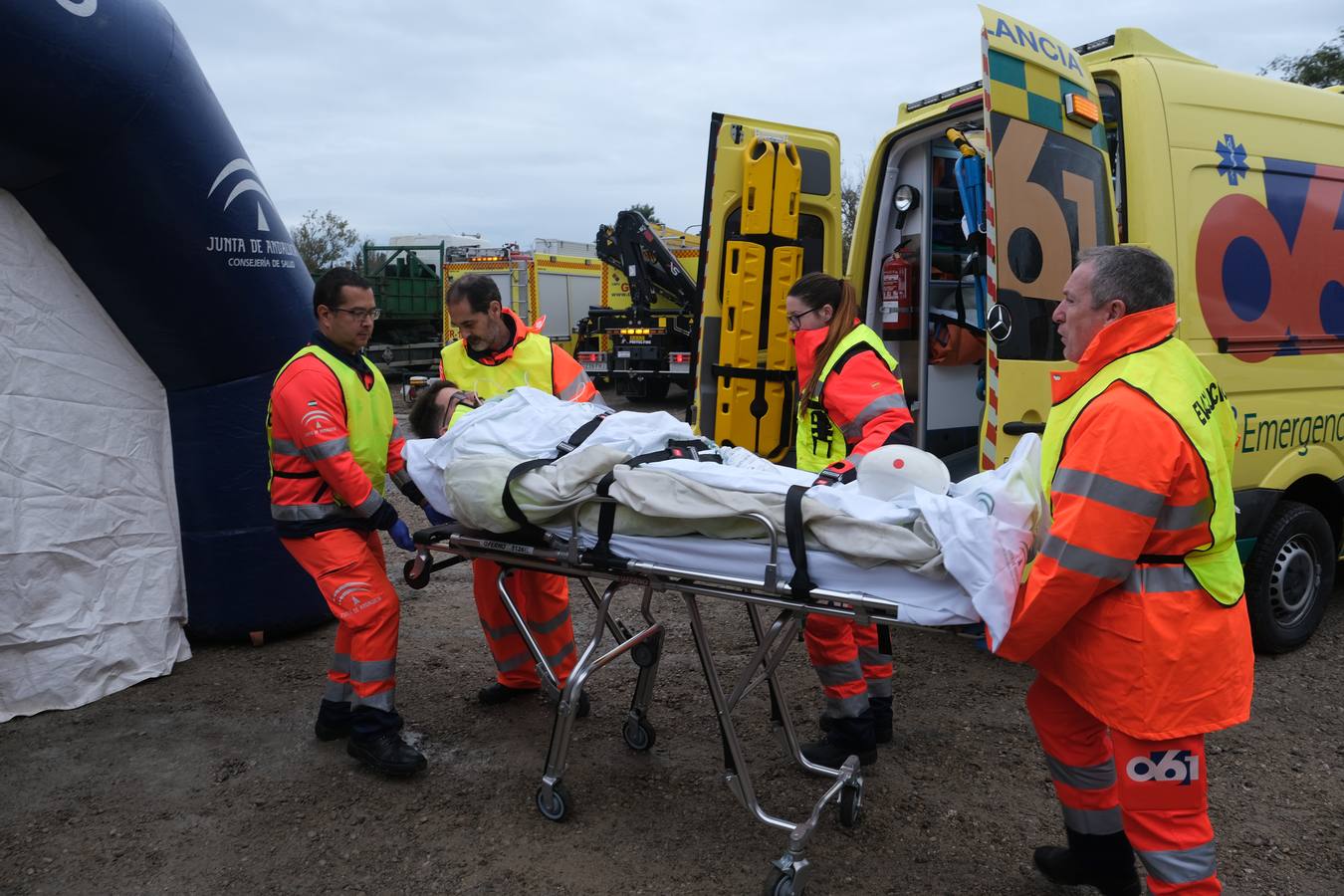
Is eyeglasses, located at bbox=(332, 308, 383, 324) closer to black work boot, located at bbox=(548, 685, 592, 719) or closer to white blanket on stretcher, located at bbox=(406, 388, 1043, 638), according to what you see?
white blanket on stretcher, located at bbox=(406, 388, 1043, 638)

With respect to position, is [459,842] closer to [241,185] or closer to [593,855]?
[593,855]

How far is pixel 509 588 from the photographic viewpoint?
3.69 meters

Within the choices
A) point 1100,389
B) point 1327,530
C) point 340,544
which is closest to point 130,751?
point 340,544

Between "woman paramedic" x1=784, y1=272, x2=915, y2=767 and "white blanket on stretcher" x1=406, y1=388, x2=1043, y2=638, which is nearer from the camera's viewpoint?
"white blanket on stretcher" x1=406, y1=388, x2=1043, y2=638

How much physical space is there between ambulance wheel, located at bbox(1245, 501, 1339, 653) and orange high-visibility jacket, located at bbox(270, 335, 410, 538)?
360cm

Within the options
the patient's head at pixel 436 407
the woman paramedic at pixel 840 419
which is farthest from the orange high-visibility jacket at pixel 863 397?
the patient's head at pixel 436 407

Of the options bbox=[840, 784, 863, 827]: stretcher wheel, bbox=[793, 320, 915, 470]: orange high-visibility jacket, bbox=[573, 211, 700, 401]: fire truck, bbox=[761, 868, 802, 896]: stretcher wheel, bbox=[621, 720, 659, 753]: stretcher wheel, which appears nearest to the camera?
bbox=[761, 868, 802, 896]: stretcher wheel

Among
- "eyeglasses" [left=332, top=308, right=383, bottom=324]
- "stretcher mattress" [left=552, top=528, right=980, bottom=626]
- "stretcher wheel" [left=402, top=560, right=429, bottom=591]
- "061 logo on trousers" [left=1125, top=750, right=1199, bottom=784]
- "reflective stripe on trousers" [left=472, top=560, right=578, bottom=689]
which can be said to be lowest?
"reflective stripe on trousers" [left=472, top=560, right=578, bottom=689]

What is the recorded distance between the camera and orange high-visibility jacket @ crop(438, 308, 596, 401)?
3.66 m

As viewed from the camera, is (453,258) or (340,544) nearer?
(340,544)

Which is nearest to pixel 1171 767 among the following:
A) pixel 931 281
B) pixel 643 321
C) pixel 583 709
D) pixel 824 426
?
pixel 824 426

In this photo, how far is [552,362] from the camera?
3758mm

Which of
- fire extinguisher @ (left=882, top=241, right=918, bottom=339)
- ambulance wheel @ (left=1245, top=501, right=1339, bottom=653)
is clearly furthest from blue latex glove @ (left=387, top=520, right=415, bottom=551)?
ambulance wheel @ (left=1245, top=501, right=1339, bottom=653)

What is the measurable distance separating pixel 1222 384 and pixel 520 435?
274 centimetres
